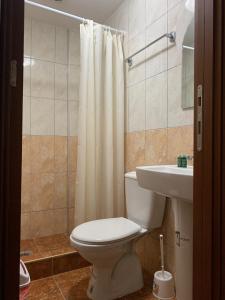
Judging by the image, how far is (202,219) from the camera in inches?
27.5

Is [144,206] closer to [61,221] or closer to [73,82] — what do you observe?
[61,221]

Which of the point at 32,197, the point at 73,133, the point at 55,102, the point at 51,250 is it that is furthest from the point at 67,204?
the point at 55,102

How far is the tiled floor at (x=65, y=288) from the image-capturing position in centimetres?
165

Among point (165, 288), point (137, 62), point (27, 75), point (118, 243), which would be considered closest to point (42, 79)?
point (27, 75)

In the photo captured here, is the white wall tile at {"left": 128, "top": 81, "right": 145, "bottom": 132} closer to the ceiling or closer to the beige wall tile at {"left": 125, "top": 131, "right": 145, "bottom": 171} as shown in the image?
the beige wall tile at {"left": 125, "top": 131, "right": 145, "bottom": 171}

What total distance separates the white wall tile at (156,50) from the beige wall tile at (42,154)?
1.16 m

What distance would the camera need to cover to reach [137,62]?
6.77 ft

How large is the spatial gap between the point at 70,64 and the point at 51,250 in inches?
69.4

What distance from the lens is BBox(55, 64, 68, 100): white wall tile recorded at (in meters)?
2.52

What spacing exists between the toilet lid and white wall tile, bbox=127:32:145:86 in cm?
111

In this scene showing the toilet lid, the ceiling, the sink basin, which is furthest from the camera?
the ceiling

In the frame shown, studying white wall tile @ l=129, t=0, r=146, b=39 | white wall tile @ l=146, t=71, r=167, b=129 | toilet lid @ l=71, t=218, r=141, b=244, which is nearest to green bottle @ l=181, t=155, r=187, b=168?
white wall tile @ l=146, t=71, r=167, b=129

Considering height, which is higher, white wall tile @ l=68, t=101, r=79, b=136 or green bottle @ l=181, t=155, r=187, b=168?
white wall tile @ l=68, t=101, r=79, b=136

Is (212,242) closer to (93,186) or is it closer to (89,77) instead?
(93,186)
